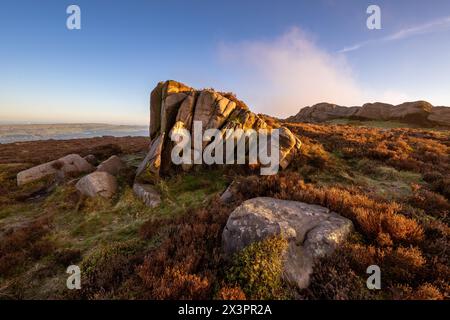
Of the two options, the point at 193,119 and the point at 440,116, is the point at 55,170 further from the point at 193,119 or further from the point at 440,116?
the point at 440,116

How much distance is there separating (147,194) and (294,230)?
873 cm

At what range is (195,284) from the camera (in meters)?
4.36

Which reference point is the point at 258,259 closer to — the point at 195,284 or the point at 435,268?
the point at 195,284

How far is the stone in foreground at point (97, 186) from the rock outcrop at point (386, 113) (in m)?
58.3

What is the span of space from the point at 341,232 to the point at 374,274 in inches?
47.1

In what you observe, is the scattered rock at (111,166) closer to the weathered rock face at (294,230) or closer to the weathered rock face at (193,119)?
the weathered rock face at (193,119)

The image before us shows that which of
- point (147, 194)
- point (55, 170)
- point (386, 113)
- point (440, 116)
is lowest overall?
point (147, 194)

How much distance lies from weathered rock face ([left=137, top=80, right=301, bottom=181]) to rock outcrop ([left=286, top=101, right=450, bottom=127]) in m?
47.6

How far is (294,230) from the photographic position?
5480 mm

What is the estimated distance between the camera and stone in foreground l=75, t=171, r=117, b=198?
1228cm

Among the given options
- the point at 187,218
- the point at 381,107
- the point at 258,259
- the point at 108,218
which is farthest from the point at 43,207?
the point at 381,107

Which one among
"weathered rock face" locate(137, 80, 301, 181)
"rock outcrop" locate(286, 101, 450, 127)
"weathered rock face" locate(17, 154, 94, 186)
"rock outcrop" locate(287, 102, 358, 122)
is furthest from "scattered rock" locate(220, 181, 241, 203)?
"rock outcrop" locate(287, 102, 358, 122)

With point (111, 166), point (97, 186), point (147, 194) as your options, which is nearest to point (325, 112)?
point (111, 166)

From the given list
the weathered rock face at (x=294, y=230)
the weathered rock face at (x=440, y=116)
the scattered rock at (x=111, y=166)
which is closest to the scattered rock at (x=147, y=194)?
the scattered rock at (x=111, y=166)
